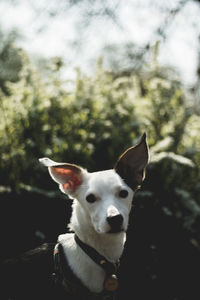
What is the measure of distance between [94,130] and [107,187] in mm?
2668

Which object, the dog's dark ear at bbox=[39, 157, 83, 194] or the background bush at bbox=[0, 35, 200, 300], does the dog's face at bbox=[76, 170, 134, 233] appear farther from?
the background bush at bbox=[0, 35, 200, 300]

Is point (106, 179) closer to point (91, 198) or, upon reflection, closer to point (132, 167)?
point (91, 198)

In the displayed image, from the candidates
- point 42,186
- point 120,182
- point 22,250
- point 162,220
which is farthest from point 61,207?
point 120,182

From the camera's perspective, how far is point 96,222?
226 centimetres

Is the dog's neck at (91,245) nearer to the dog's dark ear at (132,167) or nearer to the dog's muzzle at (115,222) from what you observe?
the dog's muzzle at (115,222)

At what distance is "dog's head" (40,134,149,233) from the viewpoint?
7.17 ft

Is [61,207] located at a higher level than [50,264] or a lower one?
lower

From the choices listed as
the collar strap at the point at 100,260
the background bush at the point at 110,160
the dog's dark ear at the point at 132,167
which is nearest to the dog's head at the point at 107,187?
the dog's dark ear at the point at 132,167

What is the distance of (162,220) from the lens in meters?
4.34

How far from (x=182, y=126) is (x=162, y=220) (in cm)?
150

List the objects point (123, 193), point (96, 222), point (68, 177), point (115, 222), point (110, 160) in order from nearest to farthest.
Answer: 1. point (115, 222)
2. point (96, 222)
3. point (123, 193)
4. point (68, 177)
5. point (110, 160)

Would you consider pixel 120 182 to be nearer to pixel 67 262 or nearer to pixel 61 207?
pixel 67 262

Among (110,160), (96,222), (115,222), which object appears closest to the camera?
(115,222)

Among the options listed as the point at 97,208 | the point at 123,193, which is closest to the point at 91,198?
the point at 97,208
